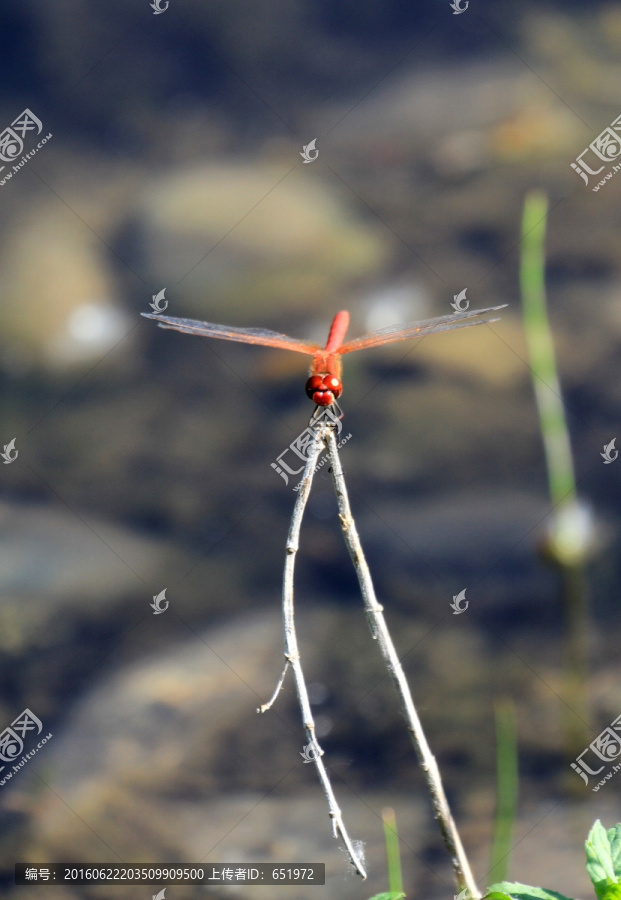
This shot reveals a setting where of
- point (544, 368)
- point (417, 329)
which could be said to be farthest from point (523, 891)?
point (544, 368)

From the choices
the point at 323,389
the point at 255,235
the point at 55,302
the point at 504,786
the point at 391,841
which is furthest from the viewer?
the point at 255,235

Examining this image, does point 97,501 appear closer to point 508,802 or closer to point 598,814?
point 508,802

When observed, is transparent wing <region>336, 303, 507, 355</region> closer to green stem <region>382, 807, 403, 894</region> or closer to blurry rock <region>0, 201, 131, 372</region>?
green stem <region>382, 807, 403, 894</region>

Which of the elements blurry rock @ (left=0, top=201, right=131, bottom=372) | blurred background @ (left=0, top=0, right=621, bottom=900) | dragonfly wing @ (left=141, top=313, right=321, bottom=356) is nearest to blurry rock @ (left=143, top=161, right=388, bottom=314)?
blurred background @ (left=0, top=0, right=621, bottom=900)

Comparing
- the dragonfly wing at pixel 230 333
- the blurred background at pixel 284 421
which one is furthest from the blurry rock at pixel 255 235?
the dragonfly wing at pixel 230 333

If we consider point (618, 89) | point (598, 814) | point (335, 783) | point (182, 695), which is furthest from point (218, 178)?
point (598, 814)

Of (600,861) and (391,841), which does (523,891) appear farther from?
(391,841)

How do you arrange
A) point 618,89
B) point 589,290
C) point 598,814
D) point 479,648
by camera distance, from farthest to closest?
point 618,89 < point 589,290 < point 479,648 < point 598,814
